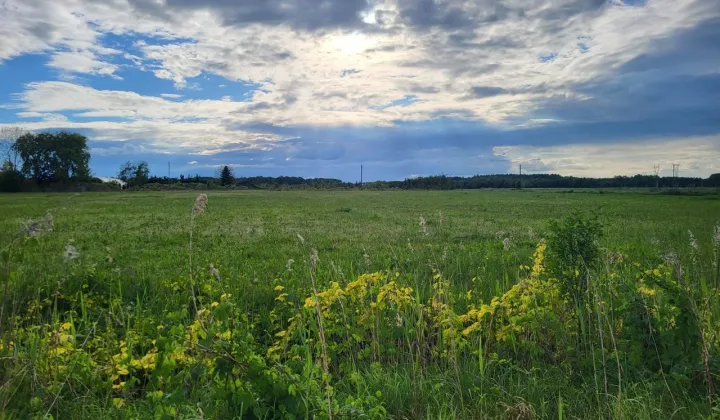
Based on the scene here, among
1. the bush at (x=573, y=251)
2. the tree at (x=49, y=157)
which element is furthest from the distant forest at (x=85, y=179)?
the bush at (x=573, y=251)

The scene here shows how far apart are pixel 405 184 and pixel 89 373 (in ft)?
355

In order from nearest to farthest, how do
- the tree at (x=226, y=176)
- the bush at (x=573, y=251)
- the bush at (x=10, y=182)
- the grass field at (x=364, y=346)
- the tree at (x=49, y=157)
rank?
the grass field at (x=364, y=346) < the bush at (x=573, y=251) < the bush at (x=10, y=182) < the tree at (x=49, y=157) < the tree at (x=226, y=176)

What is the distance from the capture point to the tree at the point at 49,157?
79.2 m

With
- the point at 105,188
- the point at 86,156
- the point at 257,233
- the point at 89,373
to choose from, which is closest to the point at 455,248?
the point at 257,233

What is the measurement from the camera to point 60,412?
133 inches

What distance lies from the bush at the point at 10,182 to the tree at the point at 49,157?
5.23m

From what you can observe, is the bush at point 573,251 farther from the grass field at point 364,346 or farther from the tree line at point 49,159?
the tree line at point 49,159

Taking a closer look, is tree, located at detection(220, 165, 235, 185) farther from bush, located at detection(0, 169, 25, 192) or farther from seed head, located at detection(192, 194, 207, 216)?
seed head, located at detection(192, 194, 207, 216)

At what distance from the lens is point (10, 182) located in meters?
70.4

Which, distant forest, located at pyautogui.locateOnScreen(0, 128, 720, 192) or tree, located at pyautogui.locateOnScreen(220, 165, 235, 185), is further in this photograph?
tree, located at pyautogui.locateOnScreen(220, 165, 235, 185)

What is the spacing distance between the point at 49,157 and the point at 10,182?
11.2 meters

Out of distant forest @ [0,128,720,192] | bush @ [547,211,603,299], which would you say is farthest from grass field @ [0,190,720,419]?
distant forest @ [0,128,720,192]

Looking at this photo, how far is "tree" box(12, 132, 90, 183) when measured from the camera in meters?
79.2

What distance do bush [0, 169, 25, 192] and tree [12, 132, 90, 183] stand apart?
206 inches
